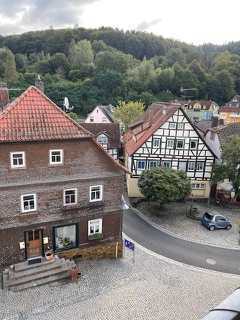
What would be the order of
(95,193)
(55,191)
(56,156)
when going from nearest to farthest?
(56,156), (55,191), (95,193)

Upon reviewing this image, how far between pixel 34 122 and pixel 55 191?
4.79 m

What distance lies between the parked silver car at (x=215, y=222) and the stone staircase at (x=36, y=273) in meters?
14.3

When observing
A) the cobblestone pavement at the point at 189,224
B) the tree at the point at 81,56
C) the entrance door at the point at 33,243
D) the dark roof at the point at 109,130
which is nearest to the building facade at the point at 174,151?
the cobblestone pavement at the point at 189,224

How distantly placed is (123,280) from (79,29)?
182 meters

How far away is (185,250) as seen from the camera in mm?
25625

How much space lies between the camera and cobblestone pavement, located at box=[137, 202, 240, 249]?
27.8 m

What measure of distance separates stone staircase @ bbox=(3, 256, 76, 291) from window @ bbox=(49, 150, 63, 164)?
675cm

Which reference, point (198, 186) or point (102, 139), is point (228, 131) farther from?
point (102, 139)

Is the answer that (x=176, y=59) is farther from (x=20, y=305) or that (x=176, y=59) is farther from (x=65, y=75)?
(x=20, y=305)

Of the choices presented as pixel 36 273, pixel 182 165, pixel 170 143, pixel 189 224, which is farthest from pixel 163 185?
pixel 36 273

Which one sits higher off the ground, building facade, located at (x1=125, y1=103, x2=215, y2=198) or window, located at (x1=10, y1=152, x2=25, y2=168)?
window, located at (x1=10, y1=152, x2=25, y2=168)

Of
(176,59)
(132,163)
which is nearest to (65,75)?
(176,59)

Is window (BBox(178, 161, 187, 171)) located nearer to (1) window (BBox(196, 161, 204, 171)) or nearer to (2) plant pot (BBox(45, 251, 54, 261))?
(1) window (BBox(196, 161, 204, 171))

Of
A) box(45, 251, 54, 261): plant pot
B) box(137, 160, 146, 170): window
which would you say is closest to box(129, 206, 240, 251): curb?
box(137, 160, 146, 170): window
